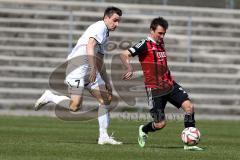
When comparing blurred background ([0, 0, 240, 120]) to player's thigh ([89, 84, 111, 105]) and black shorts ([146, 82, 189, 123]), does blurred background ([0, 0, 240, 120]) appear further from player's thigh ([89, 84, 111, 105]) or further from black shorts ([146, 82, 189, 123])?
black shorts ([146, 82, 189, 123])

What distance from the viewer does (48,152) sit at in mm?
10867

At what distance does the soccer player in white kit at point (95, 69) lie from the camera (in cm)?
1276

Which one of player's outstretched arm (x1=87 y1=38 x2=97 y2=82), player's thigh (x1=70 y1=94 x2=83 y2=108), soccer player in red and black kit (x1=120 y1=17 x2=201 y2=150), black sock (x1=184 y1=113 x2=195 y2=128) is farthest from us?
player's thigh (x1=70 y1=94 x2=83 y2=108)

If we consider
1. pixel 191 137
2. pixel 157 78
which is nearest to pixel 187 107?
pixel 191 137

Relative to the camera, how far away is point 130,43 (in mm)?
25250

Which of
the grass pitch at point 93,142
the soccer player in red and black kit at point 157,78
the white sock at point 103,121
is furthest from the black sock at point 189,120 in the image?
the white sock at point 103,121

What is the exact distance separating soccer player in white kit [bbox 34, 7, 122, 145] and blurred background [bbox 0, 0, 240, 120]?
28.9ft

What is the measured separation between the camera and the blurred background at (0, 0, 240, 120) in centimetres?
2361

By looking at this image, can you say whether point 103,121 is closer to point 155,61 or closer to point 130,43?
point 155,61

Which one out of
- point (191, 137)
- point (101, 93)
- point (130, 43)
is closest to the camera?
point (191, 137)

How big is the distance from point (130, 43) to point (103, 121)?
40.8 feet

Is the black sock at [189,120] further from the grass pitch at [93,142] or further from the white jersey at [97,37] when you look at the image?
the white jersey at [97,37]

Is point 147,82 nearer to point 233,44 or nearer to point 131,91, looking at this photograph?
point 131,91

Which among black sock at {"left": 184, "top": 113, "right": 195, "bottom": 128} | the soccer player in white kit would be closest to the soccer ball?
black sock at {"left": 184, "top": 113, "right": 195, "bottom": 128}
